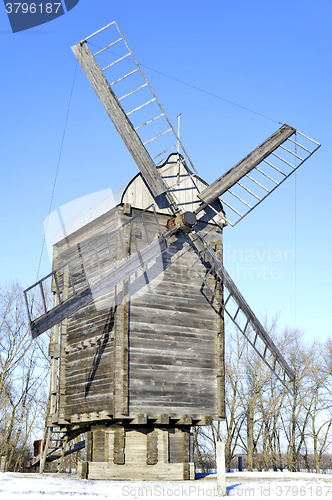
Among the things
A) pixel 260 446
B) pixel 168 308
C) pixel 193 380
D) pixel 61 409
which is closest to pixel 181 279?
pixel 168 308

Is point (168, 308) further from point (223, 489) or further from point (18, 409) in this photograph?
point (18, 409)

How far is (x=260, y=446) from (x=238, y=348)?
8.84 metres

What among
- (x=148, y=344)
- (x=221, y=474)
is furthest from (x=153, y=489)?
(x=148, y=344)

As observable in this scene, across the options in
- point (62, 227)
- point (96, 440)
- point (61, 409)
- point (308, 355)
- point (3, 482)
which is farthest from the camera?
point (308, 355)

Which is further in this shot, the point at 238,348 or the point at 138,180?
the point at 238,348

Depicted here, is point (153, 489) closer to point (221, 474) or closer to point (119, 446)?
point (221, 474)

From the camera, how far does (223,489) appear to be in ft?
41.3

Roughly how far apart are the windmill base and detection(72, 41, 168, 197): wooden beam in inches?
300

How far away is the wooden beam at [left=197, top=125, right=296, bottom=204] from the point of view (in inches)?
747

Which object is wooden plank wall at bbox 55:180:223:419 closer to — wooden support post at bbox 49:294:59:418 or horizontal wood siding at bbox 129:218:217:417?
horizontal wood siding at bbox 129:218:217:417

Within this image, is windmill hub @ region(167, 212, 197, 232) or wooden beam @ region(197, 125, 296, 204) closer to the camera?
windmill hub @ region(167, 212, 197, 232)

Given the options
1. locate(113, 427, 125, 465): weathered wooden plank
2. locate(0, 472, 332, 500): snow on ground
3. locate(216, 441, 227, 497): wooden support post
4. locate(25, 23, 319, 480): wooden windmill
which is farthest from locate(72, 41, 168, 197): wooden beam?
locate(0, 472, 332, 500): snow on ground

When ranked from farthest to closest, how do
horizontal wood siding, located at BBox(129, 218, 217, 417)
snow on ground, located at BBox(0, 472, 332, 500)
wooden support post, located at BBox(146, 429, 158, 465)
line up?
horizontal wood siding, located at BBox(129, 218, 217, 417) < wooden support post, located at BBox(146, 429, 158, 465) < snow on ground, located at BBox(0, 472, 332, 500)

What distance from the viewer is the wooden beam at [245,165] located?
19.0 meters
